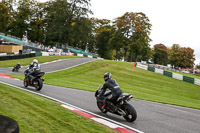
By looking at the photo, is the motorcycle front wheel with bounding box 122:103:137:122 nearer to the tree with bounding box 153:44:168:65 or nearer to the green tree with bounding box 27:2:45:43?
the green tree with bounding box 27:2:45:43

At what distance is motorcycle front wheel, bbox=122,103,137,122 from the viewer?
289 inches

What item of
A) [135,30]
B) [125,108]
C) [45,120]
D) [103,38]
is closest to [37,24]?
[103,38]

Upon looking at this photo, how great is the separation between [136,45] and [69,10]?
2106 centimetres

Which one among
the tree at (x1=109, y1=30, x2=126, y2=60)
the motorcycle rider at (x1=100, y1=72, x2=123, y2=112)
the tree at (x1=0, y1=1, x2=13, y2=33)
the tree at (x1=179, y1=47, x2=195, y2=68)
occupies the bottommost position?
the motorcycle rider at (x1=100, y1=72, x2=123, y2=112)

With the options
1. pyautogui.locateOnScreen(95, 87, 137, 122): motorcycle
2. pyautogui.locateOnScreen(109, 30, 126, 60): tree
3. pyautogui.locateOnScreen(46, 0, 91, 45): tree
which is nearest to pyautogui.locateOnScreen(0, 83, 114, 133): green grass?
pyautogui.locateOnScreen(95, 87, 137, 122): motorcycle

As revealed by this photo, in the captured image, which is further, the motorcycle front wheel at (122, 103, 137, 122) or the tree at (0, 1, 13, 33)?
the tree at (0, 1, 13, 33)

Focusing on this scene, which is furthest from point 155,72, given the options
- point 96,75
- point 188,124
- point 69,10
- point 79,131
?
point 69,10

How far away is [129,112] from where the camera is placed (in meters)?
7.45

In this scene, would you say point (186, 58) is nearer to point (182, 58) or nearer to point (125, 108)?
point (182, 58)

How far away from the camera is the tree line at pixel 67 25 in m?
59.2

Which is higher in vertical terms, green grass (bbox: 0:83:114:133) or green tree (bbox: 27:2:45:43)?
green tree (bbox: 27:2:45:43)

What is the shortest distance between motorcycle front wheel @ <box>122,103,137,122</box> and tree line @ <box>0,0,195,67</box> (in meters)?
52.2

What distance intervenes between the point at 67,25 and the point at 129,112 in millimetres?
54846

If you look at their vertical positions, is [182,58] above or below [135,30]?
below
